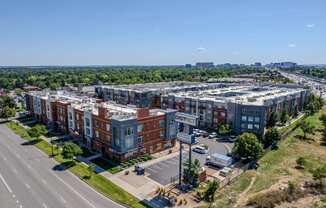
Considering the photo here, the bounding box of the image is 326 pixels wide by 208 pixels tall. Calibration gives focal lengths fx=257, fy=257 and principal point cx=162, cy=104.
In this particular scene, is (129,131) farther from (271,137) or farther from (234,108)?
(234,108)

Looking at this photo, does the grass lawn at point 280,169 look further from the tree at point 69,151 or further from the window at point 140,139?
the tree at point 69,151

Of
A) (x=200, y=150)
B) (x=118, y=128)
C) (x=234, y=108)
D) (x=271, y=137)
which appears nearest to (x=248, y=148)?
(x=200, y=150)

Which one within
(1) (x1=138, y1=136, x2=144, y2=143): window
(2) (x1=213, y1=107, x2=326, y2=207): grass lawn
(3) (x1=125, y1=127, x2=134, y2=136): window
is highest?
(3) (x1=125, y1=127, x2=134, y2=136): window

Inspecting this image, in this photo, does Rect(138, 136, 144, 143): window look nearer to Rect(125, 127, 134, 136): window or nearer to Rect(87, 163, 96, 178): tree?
Rect(125, 127, 134, 136): window

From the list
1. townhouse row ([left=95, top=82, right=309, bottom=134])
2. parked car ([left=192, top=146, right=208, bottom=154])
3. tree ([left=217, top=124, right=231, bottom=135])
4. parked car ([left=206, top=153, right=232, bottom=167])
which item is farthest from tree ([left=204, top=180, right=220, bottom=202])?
townhouse row ([left=95, top=82, right=309, bottom=134])

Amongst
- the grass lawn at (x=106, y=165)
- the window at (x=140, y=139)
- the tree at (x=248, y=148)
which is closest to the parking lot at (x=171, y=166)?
the grass lawn at (x=106, y=165)

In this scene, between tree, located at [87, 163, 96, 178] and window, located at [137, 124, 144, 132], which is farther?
window, located at [137, 124, 144, 132]

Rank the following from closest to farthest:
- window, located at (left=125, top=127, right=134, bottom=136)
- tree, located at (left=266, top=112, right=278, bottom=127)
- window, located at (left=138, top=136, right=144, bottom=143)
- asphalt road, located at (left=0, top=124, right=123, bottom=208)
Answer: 1. asphalt road, located at (left=0, top=124, right=123, bottom=208)
2. window, located at (left=125, top=127, right=134, bottom=136)
3. window, located at (left=138, top=136, right=144, bottom=143)
4. tree, located at (left=266, top=112, right=278, bottom=127)
